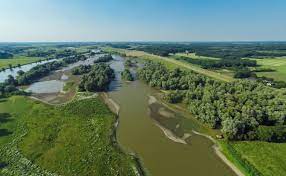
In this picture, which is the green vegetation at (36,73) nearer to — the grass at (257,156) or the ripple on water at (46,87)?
the ripple on water at (46,87)

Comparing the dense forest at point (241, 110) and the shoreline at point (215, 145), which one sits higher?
the dense forest at point (241, 110)

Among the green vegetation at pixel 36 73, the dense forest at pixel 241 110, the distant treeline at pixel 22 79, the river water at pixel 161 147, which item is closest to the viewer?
the river water at pixel 161 147

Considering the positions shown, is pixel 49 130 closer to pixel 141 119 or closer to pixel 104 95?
pixel 141 119

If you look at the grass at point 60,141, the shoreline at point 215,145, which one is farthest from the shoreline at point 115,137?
the shoreline at point 215,145

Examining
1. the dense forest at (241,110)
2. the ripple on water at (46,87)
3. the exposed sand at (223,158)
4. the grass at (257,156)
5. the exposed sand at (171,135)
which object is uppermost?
the dense forest at (241,110)

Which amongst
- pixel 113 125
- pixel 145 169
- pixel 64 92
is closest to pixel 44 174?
pixel 145 169

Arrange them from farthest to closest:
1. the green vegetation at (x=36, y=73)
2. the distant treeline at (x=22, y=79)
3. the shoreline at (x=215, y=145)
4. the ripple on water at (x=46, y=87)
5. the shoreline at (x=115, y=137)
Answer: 1. the green vegetation at (x=36, y=73)
2. the ripple on water at (x=46, y=87)
3. the distant treeline at (x=22, y=79)
4. the shoreline at (x=215, y=145)
5. the shoreline at (x=115, y=137)

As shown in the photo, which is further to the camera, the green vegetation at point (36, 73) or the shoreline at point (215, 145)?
the green vegetation at point (36, 73)
